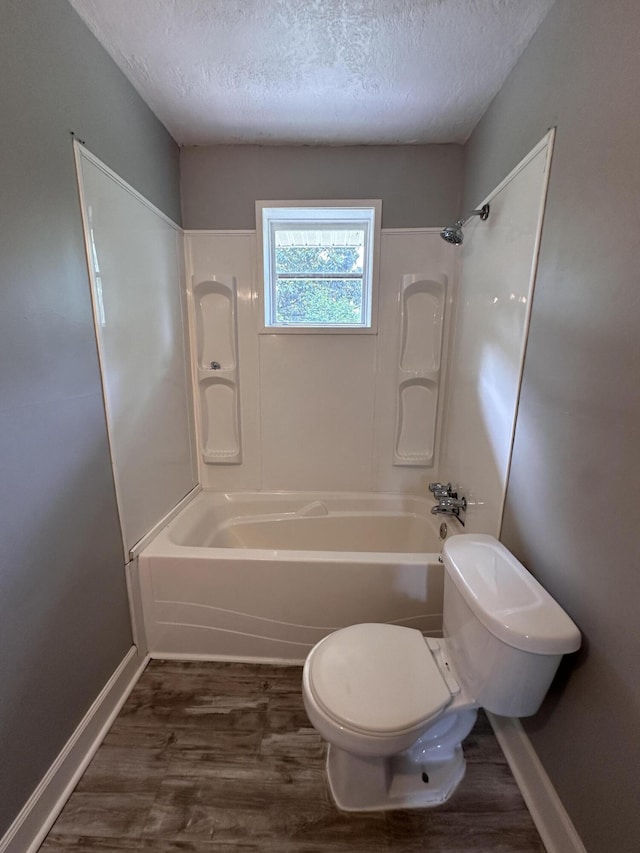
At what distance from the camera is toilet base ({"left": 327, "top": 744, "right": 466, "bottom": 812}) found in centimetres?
104

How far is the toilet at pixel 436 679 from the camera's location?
88cm

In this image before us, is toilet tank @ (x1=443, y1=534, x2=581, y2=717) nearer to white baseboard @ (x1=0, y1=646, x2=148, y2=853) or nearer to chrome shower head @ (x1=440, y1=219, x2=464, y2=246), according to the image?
white baseboard @ (x1=0, y1=646, x2=148, y2=853)

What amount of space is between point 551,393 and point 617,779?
92cm

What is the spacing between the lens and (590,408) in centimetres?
88

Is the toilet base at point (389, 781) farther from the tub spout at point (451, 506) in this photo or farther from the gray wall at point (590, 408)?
the tub spout at point (451, 506)

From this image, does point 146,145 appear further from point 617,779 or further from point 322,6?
point 617,779

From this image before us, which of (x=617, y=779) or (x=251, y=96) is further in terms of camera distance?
(x=251, y=96)

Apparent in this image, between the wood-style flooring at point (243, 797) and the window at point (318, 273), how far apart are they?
1853 mm

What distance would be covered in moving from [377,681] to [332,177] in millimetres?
2262

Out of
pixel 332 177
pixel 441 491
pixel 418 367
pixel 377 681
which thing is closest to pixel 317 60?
pixel 332 177

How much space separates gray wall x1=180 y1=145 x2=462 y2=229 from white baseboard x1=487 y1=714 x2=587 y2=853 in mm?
2296

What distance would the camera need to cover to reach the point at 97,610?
1.25 m

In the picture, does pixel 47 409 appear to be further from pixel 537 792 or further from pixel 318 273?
pixel 537 792

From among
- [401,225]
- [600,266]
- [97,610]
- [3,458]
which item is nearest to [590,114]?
[600,266]
